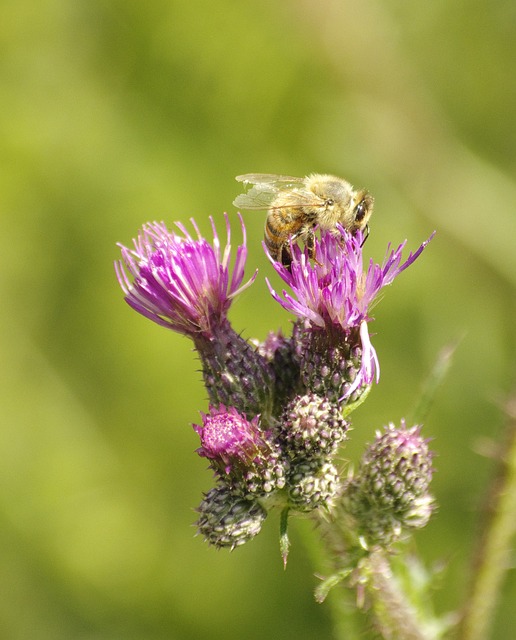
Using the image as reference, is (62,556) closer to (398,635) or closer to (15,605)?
(15,605)

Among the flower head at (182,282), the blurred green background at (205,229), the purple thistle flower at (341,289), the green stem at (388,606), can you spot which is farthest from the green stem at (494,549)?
the blurred green background at (205,229)

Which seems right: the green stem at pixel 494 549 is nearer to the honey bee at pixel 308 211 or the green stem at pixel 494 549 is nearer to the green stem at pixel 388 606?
the green stem at pixel 388 606

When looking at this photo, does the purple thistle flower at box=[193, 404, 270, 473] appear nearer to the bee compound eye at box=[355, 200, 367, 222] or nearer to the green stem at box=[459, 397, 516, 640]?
the bee compound eye at box=[355, 200, 367, 222]

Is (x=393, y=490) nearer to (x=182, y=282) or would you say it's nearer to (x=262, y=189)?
(x=182, y=282)

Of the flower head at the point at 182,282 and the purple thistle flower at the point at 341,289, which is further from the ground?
the purple thistle flower at the point at 341,289

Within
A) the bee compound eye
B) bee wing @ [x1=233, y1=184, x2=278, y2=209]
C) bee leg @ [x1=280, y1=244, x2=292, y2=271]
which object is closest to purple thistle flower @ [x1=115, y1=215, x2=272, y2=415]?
bee leg @ [x1=280, y1=244, x2=292, y2=271]

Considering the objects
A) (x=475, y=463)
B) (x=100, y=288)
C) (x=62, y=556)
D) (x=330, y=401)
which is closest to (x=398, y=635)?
(x=330, y=401)

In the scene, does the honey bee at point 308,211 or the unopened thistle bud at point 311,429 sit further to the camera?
the honey bee at point 308,211
